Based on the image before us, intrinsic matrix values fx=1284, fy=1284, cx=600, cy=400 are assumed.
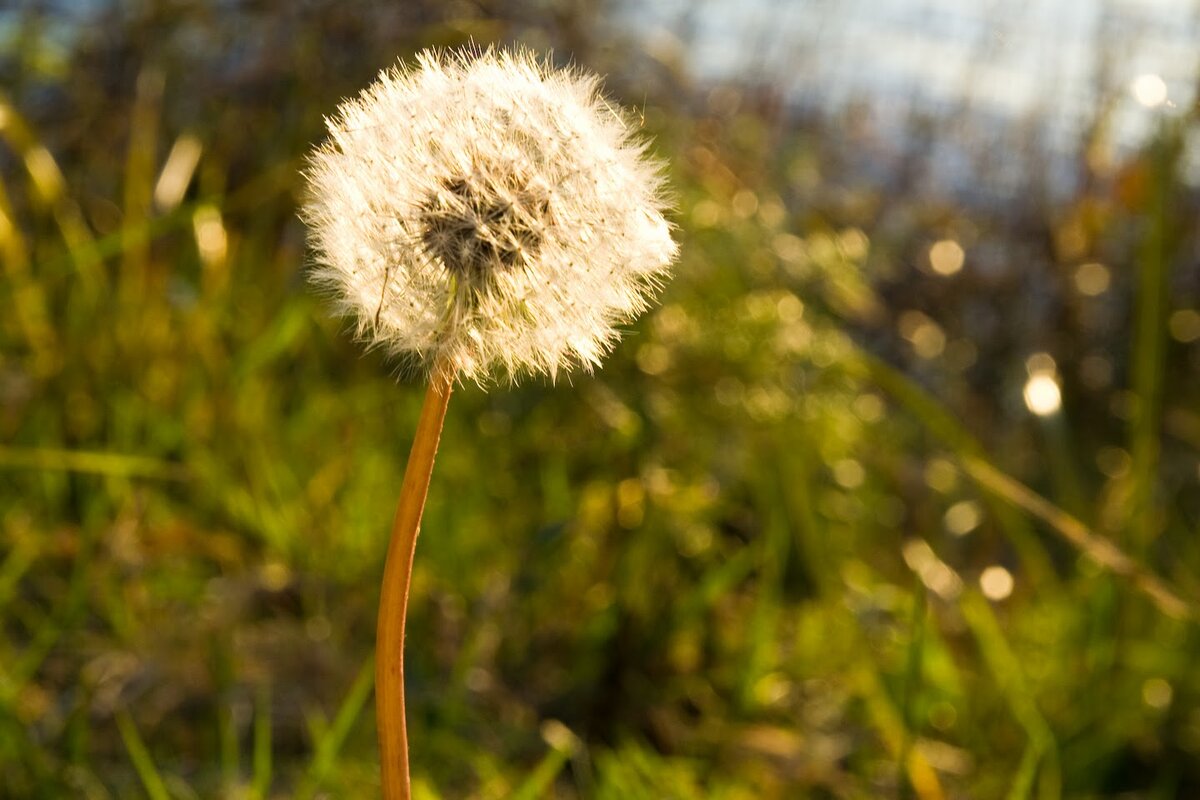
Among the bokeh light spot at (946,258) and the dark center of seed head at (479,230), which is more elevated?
the dark center of seed head at (479,230)

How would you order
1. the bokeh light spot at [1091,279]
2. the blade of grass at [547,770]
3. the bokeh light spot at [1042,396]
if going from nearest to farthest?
the blade of grass at [547,770], the bokeh light spot at [1042,396], the bokeh light spot at [1091,279]

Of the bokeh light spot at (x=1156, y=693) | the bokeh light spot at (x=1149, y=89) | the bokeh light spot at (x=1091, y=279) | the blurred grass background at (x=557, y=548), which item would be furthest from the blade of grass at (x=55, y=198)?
the bokeh light spot at (x=1091, y=279)

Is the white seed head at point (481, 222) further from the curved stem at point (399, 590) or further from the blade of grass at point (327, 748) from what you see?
the blade of grass at point (327, 748)

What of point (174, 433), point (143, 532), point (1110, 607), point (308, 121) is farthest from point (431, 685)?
point (308, 121)

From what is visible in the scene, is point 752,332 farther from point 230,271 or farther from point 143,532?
point 230,271

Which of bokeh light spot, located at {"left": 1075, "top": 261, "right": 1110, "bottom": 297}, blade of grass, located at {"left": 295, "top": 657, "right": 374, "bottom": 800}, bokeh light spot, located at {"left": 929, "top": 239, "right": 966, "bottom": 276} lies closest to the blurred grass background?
blade of grass, located at {"left": 295, "top": 657, "right": 374, "bottom": 800}

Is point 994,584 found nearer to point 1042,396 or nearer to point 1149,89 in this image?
point 1042,396
